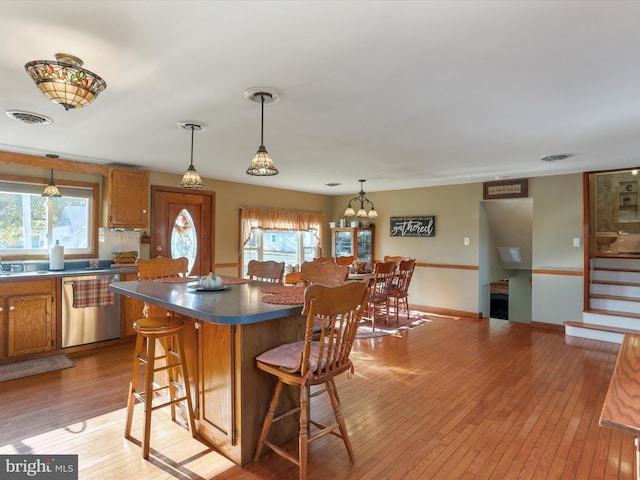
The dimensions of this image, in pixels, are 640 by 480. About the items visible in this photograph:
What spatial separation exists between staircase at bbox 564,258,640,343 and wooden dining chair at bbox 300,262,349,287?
399 cm

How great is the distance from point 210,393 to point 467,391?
2199 mm

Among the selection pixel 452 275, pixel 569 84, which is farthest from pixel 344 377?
pixel 452 275

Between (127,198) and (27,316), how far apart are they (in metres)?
1.71

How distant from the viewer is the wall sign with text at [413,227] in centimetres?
657

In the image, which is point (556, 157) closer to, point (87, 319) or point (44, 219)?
point (87, 319)

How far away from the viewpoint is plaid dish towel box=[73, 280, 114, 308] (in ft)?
13.3

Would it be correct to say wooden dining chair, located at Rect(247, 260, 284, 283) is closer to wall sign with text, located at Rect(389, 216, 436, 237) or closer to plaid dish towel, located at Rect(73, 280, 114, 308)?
plaid dish towel, located at Rect(73, 280, 114, 308)

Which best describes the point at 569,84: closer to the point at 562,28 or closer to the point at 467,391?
the point at 562,28

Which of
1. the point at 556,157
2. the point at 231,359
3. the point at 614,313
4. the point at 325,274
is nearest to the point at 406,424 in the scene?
the point at 325,274

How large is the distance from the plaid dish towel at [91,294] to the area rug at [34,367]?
1.94ft

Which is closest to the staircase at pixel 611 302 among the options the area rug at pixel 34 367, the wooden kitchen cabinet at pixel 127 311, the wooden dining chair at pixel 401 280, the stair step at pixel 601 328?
the stair step at pixel 601 328

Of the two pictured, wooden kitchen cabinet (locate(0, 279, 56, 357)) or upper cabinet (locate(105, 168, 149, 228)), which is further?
upper cabinet (locate(105, 168, 149, 228))

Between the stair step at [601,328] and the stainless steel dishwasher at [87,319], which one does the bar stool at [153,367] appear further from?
the stair step at [601,328]

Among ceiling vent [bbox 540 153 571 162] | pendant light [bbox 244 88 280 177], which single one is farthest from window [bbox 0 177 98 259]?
ceiling vent [bbox 540 153 571 162]
